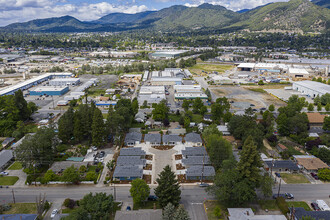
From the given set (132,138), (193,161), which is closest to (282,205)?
(193,161)

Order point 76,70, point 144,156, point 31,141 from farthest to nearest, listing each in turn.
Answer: point 76,70 < point 144,156 < point 31,141

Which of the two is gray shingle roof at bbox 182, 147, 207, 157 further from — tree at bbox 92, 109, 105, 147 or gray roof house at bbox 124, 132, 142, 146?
tree at bbox 92, 109, 105, 147

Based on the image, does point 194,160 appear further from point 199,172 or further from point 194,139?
point 194,139

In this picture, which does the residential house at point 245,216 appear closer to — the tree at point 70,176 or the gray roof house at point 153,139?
the gray roof house at point 153,139

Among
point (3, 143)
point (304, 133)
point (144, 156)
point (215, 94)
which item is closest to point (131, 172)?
point (144, 156)

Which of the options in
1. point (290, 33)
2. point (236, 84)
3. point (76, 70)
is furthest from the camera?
point (290, 33)

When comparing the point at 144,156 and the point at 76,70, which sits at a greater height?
the point at 76,70

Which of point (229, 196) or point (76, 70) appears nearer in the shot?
point (229, 196)

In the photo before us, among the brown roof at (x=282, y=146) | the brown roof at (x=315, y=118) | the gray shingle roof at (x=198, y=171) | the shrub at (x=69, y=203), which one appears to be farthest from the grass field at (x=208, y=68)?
the shrub at (x=69, y=203)

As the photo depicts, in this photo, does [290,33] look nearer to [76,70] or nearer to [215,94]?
[215,94]
